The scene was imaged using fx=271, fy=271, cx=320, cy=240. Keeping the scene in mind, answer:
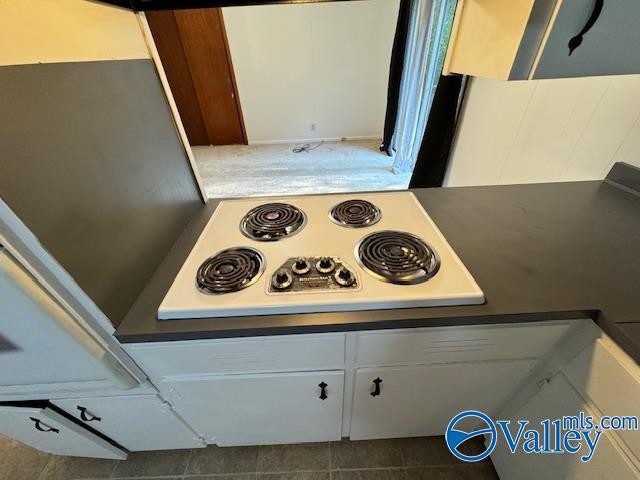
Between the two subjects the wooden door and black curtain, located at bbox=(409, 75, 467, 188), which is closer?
black curtain, located at bbox=(409, 75, 467, 188)

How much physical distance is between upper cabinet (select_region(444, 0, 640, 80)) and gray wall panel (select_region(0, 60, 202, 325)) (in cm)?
99

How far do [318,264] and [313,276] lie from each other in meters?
0.04

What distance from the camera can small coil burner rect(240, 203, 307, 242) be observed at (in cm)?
91

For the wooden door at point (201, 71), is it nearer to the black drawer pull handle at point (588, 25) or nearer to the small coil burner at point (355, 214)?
the small coil burner at point (355, 214)

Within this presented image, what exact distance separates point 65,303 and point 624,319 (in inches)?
49.3

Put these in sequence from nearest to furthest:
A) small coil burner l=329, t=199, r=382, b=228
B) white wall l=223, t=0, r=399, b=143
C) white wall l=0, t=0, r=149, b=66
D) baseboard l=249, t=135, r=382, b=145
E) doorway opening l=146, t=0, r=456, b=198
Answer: white wall l=0, t=0, r=149, b=66 < small coil burner l=329, t=199, r=382, b=228 < doorway opening l=146, t=0, r=456, b=198 < white wall l=223, t=0, r=399, b=143 < baseboard l=249, t=135, r=382, b=145

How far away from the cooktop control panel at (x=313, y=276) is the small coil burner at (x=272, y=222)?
15 centimetres

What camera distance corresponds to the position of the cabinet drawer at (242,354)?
2.32 feet

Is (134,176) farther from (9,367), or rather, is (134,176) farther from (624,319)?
(624,319)

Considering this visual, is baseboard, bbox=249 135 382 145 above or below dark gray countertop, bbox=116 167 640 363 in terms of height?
below

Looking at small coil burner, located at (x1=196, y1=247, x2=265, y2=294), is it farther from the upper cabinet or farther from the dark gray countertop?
the upper cabinet

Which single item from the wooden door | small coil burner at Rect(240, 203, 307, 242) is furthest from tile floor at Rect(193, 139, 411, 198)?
small coil burner at Rect(240, 203, 307, 242)

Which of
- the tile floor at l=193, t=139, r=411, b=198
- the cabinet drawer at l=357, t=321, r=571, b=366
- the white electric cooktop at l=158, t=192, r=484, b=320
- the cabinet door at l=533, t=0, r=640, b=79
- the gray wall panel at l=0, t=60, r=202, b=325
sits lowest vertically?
the tile floor at l=193, t=139, r=411, b=198

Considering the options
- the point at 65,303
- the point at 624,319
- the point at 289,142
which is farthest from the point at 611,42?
the point at 289,142
